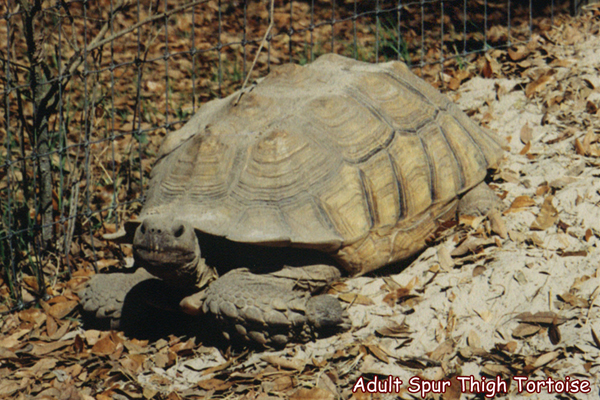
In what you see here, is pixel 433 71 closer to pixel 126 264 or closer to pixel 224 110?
pixel 224 110

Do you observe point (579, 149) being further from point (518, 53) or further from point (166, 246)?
point (166, 246)

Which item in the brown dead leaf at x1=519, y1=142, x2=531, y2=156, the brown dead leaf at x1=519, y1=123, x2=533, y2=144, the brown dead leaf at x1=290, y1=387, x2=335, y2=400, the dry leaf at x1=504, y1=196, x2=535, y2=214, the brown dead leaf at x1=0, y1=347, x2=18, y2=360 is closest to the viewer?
the brown dead leaf at x1=290, y1=387, x2=335, y2=400

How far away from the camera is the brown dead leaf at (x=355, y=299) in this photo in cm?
410

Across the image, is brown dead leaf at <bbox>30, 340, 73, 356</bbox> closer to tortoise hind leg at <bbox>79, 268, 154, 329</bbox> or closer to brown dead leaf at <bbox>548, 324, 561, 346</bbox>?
tortoise hind leg at <bbox>79, 268, 154, 329</bbox>

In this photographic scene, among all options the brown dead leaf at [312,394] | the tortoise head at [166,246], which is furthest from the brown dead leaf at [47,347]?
the brown dead leaf at [312,394]

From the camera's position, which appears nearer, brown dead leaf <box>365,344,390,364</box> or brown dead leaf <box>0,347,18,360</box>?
brown dead leaf <box>365,344,390,364</box>

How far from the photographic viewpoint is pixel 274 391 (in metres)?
3.54

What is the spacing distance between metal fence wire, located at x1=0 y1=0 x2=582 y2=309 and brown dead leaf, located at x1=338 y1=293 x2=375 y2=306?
159 centimetres

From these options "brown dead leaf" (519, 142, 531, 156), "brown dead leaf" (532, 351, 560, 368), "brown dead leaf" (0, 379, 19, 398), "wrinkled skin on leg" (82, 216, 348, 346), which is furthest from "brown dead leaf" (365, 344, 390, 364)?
"brown dead leaf" (519, 142, 531, 156)

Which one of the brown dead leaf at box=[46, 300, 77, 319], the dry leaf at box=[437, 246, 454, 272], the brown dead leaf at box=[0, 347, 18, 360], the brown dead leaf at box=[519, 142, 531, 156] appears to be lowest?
the brown dead leaf at box=[46, 300, 77, 319]

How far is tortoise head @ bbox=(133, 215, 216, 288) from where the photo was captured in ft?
12.2

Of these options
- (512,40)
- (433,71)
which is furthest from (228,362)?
(512,40)

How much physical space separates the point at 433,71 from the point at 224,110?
8.34 ft

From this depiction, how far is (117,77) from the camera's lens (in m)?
7.00
